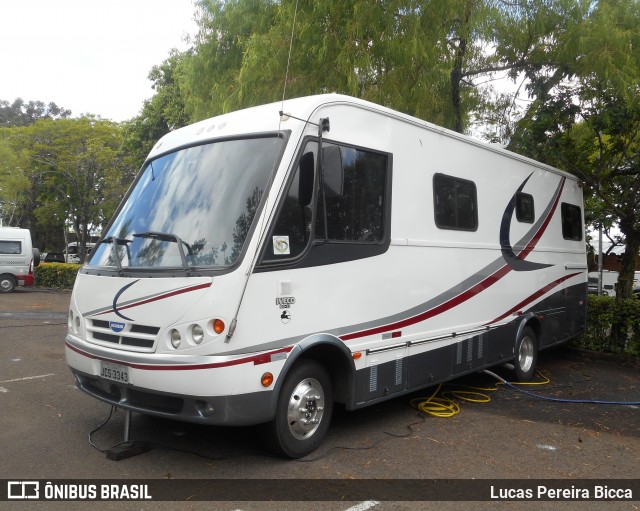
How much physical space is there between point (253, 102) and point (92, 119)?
Answer: 24.9m

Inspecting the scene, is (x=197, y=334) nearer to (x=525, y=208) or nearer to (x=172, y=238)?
(x=172, y=238)

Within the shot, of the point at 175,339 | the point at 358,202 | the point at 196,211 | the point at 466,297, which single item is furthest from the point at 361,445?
the point at 196,211

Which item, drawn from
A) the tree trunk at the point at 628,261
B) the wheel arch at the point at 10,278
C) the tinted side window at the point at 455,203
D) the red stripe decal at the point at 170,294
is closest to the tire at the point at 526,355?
the tinted side window at the point at 455,203

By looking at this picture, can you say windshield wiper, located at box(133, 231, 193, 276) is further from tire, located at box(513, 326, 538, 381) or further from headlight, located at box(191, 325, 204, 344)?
tire, located at box(513, 326, 538, 381)

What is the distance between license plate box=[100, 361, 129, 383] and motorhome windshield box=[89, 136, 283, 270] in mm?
807

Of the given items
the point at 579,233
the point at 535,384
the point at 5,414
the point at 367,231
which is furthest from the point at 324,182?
the point at 579,233

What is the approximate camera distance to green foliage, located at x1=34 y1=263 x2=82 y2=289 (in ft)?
79.1

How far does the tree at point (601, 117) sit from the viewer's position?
349 inches

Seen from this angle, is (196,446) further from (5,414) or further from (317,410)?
(5,414)

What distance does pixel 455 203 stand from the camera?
6.62 meters

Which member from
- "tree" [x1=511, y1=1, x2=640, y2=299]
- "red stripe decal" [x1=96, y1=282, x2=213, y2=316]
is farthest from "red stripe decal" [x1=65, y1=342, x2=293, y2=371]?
"tree" [x1=511, y1=1, x2=640, y2=299]

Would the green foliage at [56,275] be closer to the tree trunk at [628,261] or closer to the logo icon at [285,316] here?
the tree trunk at [628,261]

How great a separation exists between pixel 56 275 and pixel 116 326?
22.2m

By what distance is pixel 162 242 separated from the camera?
4777 mm
